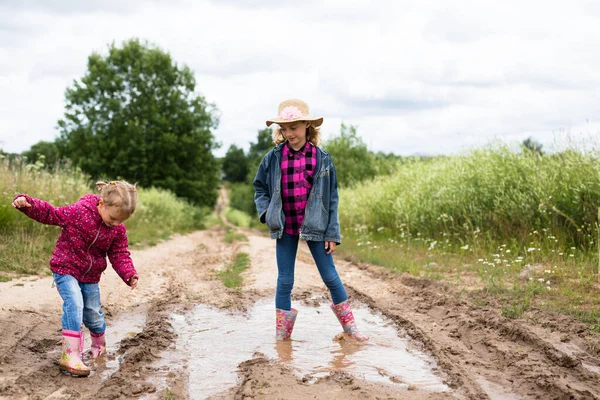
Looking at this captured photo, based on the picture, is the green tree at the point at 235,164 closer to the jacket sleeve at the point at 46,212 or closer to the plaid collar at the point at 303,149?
the plaid collar at the point at 303,149

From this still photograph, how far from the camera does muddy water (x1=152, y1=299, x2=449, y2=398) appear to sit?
459 cm

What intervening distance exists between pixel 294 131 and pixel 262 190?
0.70 m

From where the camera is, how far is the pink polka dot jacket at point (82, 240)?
4.78 metres

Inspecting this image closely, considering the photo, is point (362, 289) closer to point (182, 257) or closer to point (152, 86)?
point (182, 257)

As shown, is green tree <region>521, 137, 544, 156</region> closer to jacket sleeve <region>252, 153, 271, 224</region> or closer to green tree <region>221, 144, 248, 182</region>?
jacket sleeve <region>252, 153, 271, 224</region>

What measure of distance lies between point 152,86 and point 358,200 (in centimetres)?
2344

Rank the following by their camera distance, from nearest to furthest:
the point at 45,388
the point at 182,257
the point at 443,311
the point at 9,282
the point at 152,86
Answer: the point at 45,388
the point at 443,311
the point at 9,282
the point at 182,257
the point at 152,86

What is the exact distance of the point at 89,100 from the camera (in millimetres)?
38969

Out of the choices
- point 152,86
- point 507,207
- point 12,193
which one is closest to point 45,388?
point 12,193

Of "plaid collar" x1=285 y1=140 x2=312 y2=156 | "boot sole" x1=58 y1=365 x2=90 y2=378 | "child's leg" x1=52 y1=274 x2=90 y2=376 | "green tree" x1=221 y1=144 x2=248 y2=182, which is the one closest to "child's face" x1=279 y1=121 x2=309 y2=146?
"plaid collar" x1=285 y1=140 x2=312 y2=156

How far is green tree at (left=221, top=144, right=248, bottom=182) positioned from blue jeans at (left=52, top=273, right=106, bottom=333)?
101 m

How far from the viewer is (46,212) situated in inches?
183

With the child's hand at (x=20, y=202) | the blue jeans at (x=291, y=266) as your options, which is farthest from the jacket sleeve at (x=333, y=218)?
the child's hand at (x=20, y=202)

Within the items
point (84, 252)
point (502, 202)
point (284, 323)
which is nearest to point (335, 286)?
point (284, 323)
